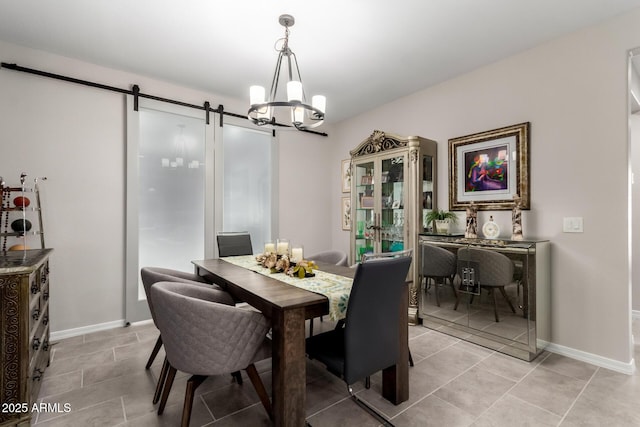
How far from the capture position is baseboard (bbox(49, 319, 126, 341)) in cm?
284

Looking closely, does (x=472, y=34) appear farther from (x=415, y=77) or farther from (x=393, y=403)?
(x=393, y=403)

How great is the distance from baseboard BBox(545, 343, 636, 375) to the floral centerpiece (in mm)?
2228

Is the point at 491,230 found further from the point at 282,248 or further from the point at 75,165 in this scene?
the point at 75,165

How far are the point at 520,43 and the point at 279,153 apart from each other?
300cm

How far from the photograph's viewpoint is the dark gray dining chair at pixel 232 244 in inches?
122

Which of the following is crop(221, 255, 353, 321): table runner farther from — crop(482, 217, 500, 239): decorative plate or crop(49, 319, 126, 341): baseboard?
crop(49, 319, 126, 341): baseboard

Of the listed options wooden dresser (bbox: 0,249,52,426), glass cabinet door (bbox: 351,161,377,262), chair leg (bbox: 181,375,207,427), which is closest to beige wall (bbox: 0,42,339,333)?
wooden dresser (bbox: 0,249,52,426)

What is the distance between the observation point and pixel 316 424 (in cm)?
167

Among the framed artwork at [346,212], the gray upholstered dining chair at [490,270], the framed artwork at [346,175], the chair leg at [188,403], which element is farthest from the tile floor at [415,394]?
the framed artwork at [346,175]

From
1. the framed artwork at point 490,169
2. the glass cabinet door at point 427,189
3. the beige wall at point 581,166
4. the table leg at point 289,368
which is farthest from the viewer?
the glass cabinet door at point 427,189

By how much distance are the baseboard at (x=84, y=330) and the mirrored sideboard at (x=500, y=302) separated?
10.9 ft

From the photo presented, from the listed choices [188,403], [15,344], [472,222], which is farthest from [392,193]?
[15,344]

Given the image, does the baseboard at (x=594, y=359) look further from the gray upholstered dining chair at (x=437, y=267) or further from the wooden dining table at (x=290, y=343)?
the wooden dining table at (x=290, y=343)

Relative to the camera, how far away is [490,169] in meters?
3.00
